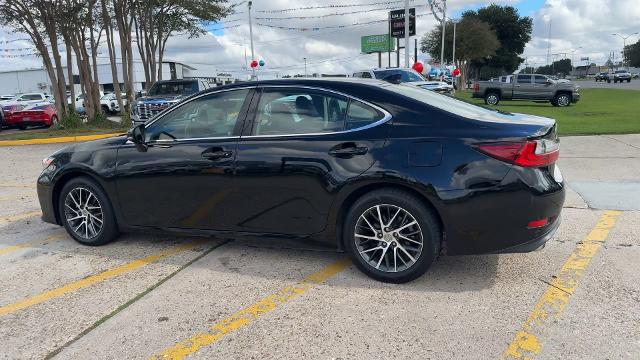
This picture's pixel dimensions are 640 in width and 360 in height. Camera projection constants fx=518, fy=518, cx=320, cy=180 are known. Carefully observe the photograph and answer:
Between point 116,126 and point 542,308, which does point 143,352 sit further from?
→ point 116,126

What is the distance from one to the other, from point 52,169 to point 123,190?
0.95 m

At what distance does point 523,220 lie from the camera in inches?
143

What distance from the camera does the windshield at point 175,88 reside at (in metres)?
16.4

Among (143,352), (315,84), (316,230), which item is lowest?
(143,352)

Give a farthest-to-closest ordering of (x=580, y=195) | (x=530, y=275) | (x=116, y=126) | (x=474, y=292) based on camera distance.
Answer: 1. (x=116, y=126)
2. (x=580, y=195)
3. (x=530, y=275)
4. (x=474, y=292)

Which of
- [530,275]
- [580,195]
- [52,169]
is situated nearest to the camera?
[530,275]

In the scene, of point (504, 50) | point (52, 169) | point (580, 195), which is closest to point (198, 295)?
point (52, 169)

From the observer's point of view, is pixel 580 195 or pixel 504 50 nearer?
pixel 580 195

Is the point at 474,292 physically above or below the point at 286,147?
below

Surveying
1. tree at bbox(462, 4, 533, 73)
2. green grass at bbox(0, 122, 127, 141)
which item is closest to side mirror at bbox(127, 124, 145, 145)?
green grass at bbox(0, 122, 127, 141)

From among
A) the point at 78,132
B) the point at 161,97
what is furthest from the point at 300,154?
the point at 78,132

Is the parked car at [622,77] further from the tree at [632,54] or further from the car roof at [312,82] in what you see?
the car roof at [312,82]

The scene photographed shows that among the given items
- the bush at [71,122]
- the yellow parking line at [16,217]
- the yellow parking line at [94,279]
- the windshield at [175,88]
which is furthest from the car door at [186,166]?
the bush at [71,122]

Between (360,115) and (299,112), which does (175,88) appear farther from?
(360,115)
